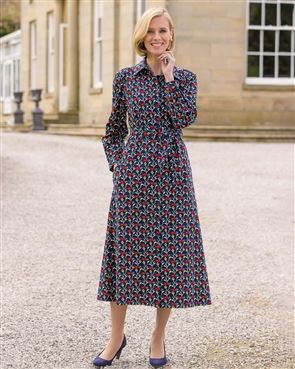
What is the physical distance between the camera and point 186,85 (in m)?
4.28

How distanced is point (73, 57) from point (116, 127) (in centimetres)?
2119

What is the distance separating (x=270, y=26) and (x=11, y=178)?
10.2m

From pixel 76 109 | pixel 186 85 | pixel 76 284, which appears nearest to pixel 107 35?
pixel 76 109

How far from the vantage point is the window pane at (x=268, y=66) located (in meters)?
21.0

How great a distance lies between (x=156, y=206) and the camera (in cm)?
428

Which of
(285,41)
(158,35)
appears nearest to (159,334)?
(158,35)

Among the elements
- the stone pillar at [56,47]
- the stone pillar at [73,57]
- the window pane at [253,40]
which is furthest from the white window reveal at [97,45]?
the window pane at [253,40]

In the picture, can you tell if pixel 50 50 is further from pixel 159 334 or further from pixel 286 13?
pixel 159 334

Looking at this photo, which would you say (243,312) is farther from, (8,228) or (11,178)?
(11,178)

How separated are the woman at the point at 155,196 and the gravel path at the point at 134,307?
459mm

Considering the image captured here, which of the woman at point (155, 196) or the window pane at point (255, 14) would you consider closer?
the woman at point (155, 196)

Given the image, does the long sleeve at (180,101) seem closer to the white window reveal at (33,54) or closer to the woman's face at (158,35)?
the woman's face at (158,35)

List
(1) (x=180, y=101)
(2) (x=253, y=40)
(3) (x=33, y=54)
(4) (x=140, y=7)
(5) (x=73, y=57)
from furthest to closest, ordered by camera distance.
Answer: (3) (x=33, y=54)
(5) (x=73, y=57)
(4) (x=140, y=7)
(2) (x=253, y=40)
(1) (x=180, y=101)

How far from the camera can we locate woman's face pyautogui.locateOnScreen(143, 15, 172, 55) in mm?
4289
